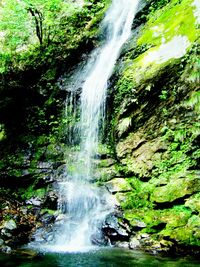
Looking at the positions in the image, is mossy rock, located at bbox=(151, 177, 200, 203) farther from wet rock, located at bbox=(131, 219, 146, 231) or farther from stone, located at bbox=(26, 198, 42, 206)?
stone, located at bbox=(26, 198, 42, 206)

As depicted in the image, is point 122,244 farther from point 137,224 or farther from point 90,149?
point 90,149

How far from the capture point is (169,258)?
6.71 meters

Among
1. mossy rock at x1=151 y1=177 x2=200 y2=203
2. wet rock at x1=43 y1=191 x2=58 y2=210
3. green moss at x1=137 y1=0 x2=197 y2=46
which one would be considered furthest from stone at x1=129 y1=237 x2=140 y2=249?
green moss at x1=137 y1=0 x2=197 y2=46

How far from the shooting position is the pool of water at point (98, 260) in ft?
20.7

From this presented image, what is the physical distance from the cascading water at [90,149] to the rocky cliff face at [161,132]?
51 centimetres

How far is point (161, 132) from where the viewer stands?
9.07 meters

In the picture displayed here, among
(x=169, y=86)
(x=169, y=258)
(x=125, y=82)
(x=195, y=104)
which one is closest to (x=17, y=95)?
(x=125, y=82)

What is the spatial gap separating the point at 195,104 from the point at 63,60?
595cm

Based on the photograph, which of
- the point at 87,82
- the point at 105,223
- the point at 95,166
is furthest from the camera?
the point at 87,82

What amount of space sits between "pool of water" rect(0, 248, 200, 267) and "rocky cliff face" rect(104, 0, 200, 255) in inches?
22.1

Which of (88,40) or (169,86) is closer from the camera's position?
(169,86)

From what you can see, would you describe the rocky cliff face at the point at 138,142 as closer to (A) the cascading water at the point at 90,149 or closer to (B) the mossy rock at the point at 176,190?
(B) the mossy rock at the point at 176,190

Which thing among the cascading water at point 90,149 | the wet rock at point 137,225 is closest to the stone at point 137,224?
the wet rock at point 137,225

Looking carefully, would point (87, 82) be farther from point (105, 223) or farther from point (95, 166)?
point (105, 223)
